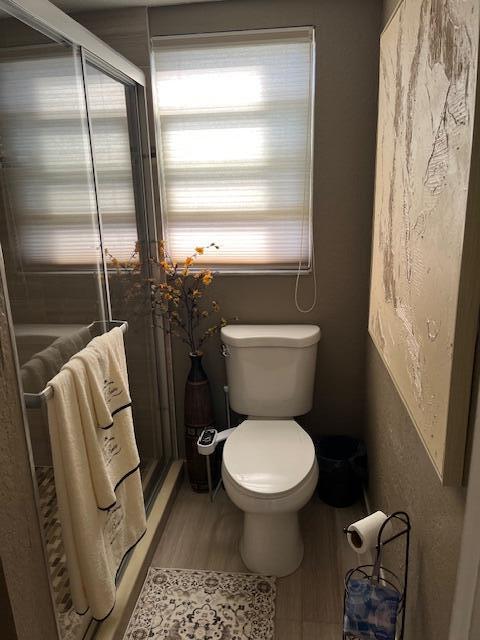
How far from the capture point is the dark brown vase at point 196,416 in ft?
7.59

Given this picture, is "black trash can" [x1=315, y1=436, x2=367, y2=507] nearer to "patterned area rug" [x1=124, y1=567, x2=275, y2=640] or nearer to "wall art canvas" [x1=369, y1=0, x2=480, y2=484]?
"patterned area rug" [x1=124, y1=567, x2=275, y2=640]

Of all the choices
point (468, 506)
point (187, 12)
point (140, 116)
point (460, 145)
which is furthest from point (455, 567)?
point (187, 12)

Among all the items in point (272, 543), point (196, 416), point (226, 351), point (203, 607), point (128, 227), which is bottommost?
point (203, 607)

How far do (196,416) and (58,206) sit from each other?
119 cm

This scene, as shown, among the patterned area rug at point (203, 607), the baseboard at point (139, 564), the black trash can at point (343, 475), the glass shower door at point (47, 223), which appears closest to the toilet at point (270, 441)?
the patterned area rug at point (203, 607)

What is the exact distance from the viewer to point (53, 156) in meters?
1.54

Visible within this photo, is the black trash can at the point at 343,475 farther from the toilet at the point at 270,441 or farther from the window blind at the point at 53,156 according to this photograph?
the window blind at the point at 53,156

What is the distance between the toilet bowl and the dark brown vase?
0.31 meters

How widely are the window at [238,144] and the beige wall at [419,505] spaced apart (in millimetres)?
498

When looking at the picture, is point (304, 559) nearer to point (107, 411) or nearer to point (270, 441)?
point (270, 441)

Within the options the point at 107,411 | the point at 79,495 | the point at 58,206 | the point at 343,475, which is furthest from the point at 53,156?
the point at 343,475

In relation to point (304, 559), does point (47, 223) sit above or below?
above

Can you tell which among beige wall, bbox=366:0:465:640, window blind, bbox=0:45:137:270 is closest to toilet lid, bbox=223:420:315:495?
beige wall, bbox=366:0:465:640

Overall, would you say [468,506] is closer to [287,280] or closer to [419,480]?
[419,480]
